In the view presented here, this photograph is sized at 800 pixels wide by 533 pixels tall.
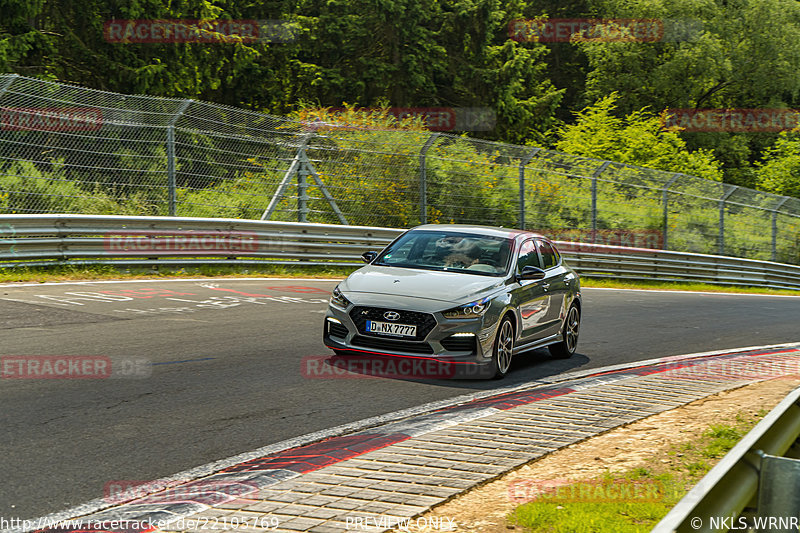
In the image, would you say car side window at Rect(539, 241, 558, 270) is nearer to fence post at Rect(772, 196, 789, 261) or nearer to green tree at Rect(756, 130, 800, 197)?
fence post at Rect(772, 196, 789, 261)

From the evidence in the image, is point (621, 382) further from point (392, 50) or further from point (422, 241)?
point (392, 50)

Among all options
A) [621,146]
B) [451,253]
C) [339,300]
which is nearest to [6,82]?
[339,300]

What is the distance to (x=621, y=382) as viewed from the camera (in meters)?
9.52

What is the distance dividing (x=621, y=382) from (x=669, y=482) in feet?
12.3

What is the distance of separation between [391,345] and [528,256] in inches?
101

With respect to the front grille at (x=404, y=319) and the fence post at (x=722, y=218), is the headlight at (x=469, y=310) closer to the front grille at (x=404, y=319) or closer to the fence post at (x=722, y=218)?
the front grille at (x=404, y=319)

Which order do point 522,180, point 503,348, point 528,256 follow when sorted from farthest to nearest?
point 522,180, point 528,256, point 503,348

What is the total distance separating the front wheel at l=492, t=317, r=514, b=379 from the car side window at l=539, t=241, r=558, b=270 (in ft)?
6.13

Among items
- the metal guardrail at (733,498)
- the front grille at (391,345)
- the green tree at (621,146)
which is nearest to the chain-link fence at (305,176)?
the front grille at (391,345)

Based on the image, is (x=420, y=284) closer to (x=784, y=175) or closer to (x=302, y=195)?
(x=302, y=195)

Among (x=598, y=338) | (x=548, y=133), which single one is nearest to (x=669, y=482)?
(x=598, y=338)

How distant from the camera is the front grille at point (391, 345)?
9.02 metres

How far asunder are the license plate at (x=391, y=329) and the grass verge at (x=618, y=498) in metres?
3.04

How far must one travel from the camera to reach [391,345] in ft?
29.9
